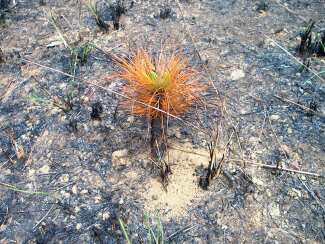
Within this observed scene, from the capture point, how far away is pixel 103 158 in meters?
2.44

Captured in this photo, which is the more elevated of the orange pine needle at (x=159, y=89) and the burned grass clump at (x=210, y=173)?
the orange pine needle at (x=159, y=89)

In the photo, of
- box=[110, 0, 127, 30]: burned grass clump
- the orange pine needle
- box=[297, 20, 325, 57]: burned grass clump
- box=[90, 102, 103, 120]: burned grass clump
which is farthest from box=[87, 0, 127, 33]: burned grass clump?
box=[297, 20, 325, 57]: burned grass clump

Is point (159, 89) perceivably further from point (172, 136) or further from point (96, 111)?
point (96, 111)

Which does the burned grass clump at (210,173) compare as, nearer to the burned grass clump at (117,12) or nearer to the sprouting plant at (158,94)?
the sprouting plant at (158,94)

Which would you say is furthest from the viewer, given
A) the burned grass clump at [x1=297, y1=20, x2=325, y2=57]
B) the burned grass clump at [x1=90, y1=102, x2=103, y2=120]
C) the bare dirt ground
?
the burned grass clump at [x1=297, y1=20, x2=325, y2=57]

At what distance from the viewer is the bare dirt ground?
7.09 feet

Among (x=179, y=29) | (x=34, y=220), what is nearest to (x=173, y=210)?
(x=34, y=220)

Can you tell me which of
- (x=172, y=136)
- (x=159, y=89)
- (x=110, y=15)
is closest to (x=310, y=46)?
(x=172, y=136)

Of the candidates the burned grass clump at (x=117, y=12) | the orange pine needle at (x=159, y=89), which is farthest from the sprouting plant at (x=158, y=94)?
the burned grass clump at (x=117, y=12)

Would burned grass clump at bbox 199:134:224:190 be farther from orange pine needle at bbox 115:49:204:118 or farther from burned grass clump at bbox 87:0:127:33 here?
burned grass clump at bbox 87:0:127:33

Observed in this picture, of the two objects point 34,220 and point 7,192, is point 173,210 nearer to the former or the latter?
point 34,220

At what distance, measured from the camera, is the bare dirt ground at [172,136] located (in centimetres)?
216

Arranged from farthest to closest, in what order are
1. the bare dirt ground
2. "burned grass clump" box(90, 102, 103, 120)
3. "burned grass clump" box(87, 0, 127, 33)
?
"burned grass clump" box(87, 0, 127, 33) → "burned grass clump" box(90, 102, 103, 120) → the bare dirt ground

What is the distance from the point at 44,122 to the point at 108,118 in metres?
0.46
